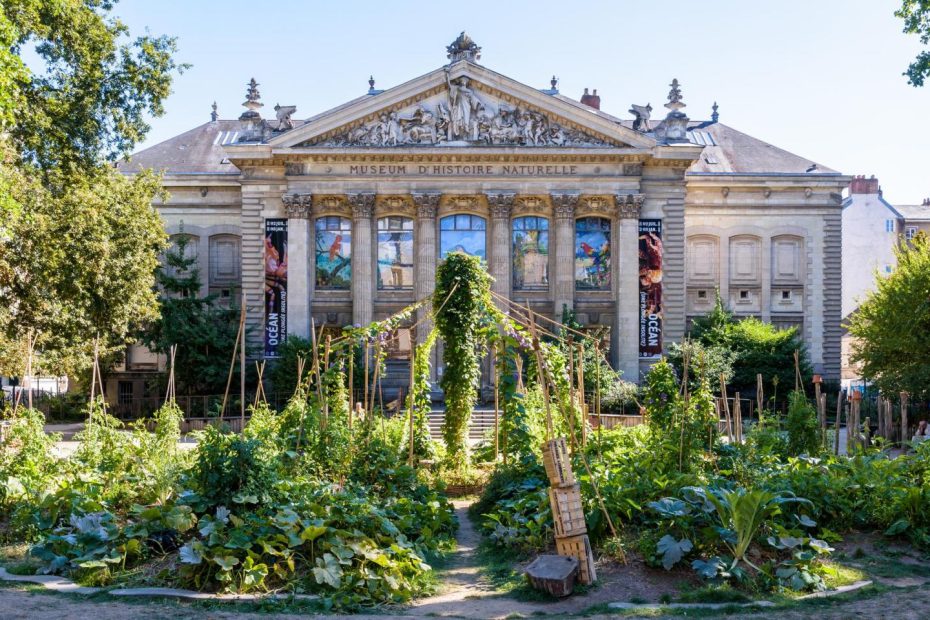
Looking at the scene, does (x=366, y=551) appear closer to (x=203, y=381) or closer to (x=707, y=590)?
(x=707, y=590)

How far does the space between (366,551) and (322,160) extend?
29.8 metres

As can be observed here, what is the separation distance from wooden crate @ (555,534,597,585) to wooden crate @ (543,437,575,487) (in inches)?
27.8

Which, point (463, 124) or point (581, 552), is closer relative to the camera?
point (581, 552)

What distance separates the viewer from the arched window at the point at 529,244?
1565 inches

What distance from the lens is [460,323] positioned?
20.1 m

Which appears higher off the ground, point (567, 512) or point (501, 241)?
point (501, 241)

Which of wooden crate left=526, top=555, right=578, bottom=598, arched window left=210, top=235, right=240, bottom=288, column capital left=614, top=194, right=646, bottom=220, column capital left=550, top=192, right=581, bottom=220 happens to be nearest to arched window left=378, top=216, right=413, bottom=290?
column capital left=550, top=192, right=581, bottom=220

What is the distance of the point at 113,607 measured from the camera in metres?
9.86

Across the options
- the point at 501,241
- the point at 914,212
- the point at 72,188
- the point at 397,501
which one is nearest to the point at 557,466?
the point at 397,501

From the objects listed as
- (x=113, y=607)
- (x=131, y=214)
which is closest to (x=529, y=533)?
(x=113, y=607)

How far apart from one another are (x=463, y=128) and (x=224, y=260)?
44.9ft

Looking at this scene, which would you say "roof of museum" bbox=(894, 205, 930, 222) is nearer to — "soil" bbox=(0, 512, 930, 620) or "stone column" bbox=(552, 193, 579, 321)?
"stone column" bbox=(552, 193, 579, 321)

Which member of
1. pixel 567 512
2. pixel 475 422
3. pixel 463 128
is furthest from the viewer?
pixel 463 128

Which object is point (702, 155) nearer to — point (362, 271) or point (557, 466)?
point (362, 271)
